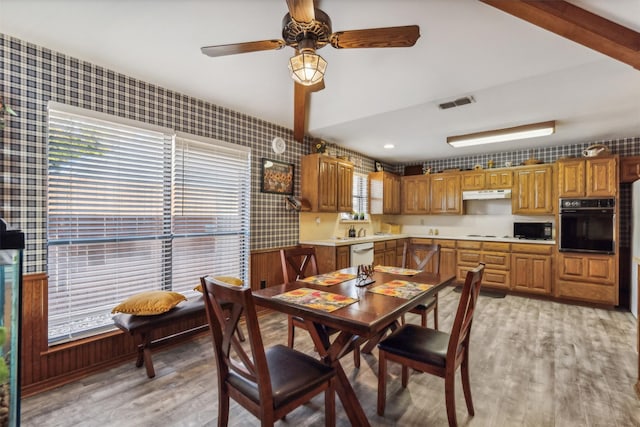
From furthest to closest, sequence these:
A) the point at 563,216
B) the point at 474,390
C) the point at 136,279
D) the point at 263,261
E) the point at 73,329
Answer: the point at 563,216, the point at 263,261, the point at 136,279, the point at 73,329, the point at 474,390

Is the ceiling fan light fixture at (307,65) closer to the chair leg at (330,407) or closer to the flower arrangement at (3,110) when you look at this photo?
the chair leg at (330,407)

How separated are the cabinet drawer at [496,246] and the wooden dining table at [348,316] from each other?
3374mm

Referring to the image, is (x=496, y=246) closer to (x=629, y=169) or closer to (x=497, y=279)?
(x=497, y=279)

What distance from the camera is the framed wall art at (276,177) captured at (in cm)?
381

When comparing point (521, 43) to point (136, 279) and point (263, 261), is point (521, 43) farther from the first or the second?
point (136, 279)

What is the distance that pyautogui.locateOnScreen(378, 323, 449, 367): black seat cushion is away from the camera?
174cm

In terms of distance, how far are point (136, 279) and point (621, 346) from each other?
4.68 m

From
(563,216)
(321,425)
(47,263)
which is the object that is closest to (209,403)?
(321,425)

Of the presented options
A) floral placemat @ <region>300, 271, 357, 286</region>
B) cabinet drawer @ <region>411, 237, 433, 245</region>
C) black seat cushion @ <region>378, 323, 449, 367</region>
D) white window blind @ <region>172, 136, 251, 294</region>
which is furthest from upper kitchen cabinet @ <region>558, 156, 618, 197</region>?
Result: white window blind @ <region>172, 136, 251, 294</region>

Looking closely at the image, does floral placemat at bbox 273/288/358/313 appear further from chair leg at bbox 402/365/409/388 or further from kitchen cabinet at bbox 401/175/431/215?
kitchen cabinet at bbox 401/175/431/215

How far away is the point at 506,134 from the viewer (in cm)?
397

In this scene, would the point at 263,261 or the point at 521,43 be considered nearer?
the point at 521,43

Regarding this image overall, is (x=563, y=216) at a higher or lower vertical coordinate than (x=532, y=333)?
higher

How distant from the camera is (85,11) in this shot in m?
1.88
